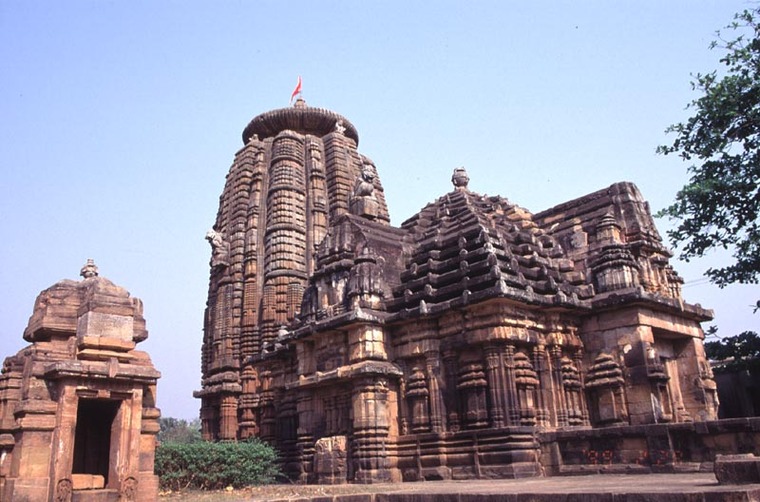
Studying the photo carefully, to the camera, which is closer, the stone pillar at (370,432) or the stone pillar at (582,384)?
the stone pillar at (370,432)

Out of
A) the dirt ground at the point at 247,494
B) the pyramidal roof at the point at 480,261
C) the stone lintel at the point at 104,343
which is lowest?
the dirt ground at the point at 247,494

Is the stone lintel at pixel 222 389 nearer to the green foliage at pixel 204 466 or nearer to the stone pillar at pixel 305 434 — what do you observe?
the stone pillar at pixel 305 434

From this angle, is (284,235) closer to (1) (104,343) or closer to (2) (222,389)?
(2) (222,389)

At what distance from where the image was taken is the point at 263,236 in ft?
107

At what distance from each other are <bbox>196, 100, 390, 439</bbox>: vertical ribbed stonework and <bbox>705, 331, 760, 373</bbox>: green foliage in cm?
1370

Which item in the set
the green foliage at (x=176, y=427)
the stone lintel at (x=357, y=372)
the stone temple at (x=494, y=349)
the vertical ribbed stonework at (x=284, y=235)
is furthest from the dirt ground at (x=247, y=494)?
the green foliage at (x=176, y=427)

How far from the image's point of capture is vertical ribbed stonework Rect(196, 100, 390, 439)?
2916cm

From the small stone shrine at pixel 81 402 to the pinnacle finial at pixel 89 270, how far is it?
1219mm

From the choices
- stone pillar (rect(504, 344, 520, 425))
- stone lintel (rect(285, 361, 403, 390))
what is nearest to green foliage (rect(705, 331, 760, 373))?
stone pillar (rect(504, 344, 520, 425))

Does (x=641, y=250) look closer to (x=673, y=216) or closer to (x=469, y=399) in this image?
(x=673, y=216)

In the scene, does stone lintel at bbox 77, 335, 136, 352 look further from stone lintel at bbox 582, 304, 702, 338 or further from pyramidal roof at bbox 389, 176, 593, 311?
stone lintel at bbox 582, 304, 702, 338

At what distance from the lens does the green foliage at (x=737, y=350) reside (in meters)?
21.2

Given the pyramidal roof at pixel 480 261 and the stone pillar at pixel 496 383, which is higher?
the pyramidal roof at pixel 480 261

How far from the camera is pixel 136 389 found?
10.5 meters
